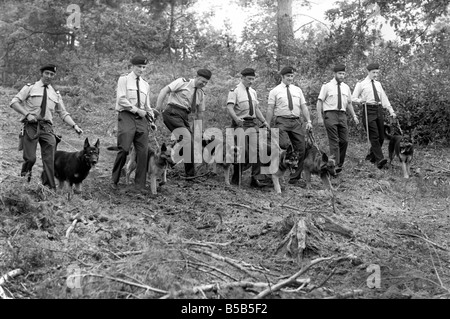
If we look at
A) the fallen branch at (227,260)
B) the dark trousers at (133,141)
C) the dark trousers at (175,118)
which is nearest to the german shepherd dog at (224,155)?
the dark trousers at (175,118)

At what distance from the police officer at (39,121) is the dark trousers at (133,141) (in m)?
0.95

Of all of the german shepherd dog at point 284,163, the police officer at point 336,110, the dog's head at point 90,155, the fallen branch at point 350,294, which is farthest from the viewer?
the police officer at point 336,110

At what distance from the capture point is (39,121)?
8859 millimetres

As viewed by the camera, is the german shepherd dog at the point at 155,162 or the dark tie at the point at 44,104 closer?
the dark tie at the point at 44,104

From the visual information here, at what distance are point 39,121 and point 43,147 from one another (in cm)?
43

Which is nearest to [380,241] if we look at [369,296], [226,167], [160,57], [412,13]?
[369,296]

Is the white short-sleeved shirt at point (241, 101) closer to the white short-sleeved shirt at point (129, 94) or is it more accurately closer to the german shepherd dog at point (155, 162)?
the german shepherd dog at point (155, 162)

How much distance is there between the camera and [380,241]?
766 cm

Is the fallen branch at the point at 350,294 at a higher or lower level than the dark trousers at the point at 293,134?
lower

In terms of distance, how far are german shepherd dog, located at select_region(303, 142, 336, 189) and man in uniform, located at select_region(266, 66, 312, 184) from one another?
158mm

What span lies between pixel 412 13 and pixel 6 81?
13.8 m

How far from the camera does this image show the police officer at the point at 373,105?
1312cm

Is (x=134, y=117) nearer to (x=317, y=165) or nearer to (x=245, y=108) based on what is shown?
(x=245, y=108)

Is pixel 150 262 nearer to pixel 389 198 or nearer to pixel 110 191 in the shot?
pixel 110 191
